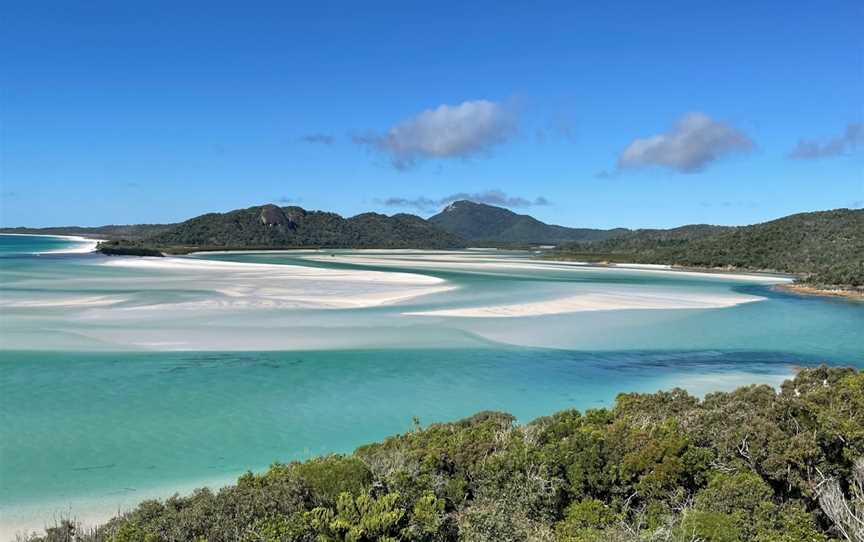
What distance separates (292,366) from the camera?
62.0ft

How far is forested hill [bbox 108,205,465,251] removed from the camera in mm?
147250

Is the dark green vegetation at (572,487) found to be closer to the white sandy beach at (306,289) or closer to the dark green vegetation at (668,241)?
the white sandy beach at (306,289)

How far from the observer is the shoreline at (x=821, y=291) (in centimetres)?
4544

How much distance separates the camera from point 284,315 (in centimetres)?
2891

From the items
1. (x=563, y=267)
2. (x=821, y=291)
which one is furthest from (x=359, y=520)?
(x=563, y=267)

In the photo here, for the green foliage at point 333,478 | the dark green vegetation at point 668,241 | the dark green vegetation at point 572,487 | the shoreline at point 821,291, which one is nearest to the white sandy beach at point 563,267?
the dark green vegetation at point 668,241

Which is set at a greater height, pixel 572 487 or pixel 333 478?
pixel 333 478

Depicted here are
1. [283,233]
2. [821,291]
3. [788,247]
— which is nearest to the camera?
[821,291]

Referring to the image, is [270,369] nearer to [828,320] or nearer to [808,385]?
[808,385]

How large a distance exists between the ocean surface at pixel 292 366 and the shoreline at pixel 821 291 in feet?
22.1

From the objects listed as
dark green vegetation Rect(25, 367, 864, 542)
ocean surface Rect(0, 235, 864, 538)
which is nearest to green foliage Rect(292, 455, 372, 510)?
dark green vegetation Rect(25, 367, 864, 542)

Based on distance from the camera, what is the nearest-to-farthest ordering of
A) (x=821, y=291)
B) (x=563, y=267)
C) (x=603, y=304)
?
(x=603, y=304), (x=821, y=291), (x=563, y=267)

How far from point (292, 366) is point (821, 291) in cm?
4607

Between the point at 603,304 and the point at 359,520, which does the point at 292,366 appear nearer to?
the point at 359,520
